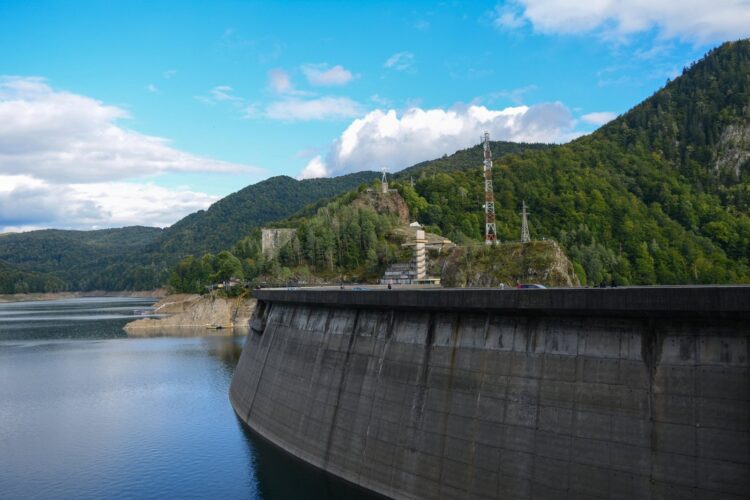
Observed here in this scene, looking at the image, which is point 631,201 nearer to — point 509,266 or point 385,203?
point 385,203

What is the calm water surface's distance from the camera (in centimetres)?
2894

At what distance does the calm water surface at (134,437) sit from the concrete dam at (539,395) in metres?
3.84

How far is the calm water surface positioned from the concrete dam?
384 centimetres

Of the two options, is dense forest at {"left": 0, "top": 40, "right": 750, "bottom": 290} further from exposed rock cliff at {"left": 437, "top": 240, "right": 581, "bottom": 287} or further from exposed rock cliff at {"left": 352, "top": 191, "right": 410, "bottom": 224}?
exposed rock cliff at {"left": 437, "top": 240, "right": 581, "bottom": 287}

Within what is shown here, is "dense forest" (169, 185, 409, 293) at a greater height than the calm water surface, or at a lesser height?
greater

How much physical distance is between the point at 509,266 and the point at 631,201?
258 ft

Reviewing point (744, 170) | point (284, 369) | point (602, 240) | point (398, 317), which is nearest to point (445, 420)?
point (398, 317)

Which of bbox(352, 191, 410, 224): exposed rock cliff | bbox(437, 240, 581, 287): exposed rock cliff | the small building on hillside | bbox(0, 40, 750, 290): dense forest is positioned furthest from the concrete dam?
bbox(352, 191, 410, 224): exposed rock cliff

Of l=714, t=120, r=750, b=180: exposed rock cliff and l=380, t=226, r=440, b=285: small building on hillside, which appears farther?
l=714, t=120, r=750, b=180: exposed rock cliff

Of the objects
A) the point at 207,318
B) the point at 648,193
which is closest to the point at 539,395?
the point at 207,318

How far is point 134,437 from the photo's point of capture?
3856 cm

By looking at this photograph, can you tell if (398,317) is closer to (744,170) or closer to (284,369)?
(284,369)

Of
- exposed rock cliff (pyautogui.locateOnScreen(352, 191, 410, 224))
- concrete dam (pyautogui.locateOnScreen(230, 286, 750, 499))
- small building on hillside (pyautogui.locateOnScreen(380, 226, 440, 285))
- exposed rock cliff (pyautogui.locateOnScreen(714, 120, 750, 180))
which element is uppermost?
exposed rock cliff (pyautogui.locateOnScreen(714, 120, 750, 180))

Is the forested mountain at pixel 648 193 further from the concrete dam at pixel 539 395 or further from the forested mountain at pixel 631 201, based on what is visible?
the concrete dam at pixel 539 395
